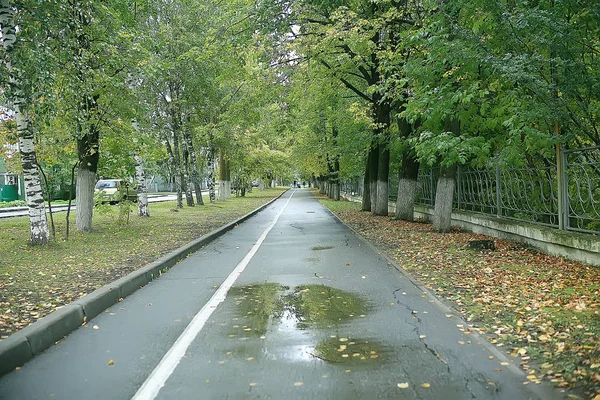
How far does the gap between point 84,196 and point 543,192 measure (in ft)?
40.0

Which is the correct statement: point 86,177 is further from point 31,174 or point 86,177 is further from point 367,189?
point 367,189

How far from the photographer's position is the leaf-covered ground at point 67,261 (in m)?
6.21

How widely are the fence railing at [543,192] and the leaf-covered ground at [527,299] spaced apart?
33.7 inches

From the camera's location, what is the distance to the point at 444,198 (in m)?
13.3

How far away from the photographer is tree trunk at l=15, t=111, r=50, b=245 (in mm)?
10883

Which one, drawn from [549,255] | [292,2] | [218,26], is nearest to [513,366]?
[549,255]

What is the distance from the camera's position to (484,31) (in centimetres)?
1019

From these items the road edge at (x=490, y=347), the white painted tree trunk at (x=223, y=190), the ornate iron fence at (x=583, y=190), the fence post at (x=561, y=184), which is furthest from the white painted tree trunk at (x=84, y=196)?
the white painted tree trunk at (x=223, y=190)

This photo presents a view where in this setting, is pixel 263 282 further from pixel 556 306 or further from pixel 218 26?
pixel 218 26

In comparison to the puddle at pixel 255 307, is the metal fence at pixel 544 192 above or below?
above

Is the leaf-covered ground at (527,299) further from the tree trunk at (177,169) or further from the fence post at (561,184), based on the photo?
the tree trunk at (177,169)

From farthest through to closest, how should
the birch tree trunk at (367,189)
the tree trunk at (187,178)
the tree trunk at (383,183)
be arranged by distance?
the tree trunk at (187,178), the birch tree trunk at (367,189), the tree trunk at (383,183)

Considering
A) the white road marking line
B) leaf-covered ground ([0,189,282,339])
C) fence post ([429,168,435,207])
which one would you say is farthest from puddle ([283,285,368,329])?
fence post ([429,168,435,207])

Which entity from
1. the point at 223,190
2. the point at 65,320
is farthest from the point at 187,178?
the point at 65,320
